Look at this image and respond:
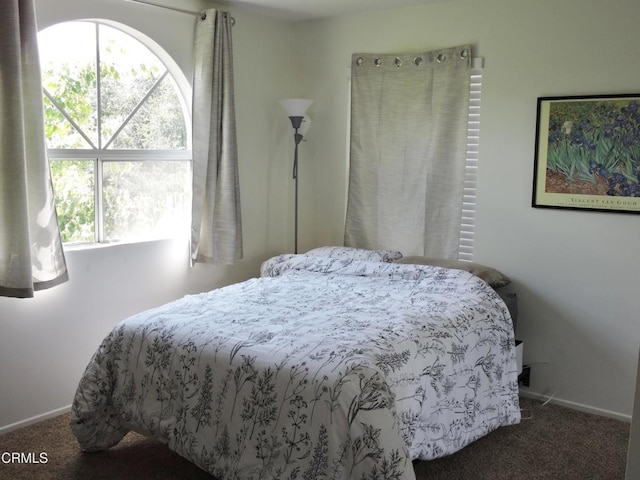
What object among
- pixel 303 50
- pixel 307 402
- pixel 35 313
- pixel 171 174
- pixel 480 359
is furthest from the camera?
pixel 303 50

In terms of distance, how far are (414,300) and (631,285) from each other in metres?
1.20

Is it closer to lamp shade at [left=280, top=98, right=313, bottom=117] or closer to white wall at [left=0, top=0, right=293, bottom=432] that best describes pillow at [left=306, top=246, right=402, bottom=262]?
white wall at [left=0, top=0, right=293, bottom=432]

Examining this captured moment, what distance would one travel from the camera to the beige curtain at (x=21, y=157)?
9.80 feet

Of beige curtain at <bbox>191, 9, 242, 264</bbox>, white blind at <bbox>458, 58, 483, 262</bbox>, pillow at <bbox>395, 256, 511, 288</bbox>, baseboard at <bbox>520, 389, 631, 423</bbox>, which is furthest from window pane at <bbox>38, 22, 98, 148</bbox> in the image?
baseboard at <bbox>520, 389, 631, 423</bbox>

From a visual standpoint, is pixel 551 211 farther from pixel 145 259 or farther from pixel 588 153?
pixel 145 259

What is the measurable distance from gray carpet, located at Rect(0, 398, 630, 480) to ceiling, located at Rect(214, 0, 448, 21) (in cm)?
260

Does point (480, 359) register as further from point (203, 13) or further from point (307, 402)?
point (203, 13)

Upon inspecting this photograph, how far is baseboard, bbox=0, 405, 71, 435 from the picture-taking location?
331 cm

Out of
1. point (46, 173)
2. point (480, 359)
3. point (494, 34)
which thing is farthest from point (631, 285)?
point (46, 173)

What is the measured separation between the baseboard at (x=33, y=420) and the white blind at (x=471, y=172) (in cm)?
246

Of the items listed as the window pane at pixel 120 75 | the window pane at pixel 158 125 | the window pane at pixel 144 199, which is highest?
the window pane at pixel 120 75

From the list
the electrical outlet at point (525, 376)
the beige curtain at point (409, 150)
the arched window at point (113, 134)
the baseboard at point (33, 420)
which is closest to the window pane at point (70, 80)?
the arched window at point (113, 134)

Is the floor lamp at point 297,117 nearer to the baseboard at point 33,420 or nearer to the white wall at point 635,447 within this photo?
the baseboard at point 33,420

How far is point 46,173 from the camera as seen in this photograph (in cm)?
321
